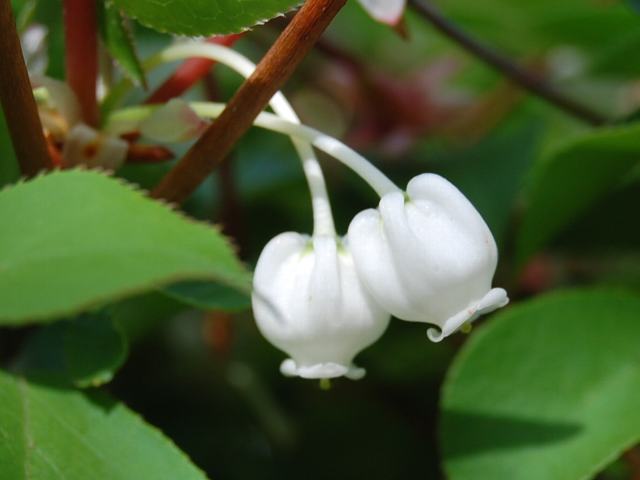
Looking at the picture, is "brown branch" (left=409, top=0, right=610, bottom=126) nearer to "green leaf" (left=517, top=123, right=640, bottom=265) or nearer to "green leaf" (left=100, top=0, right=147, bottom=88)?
"green leaf" (left=517, top=123, right=640, bottom=265)

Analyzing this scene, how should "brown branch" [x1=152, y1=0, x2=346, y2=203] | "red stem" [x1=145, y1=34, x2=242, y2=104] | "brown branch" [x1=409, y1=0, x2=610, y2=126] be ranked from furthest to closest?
1. "brown branch" [x1=409, y1=0, x2=610, y2=126]
2. "red stem" [x1=145, y1=34, x2=242, y2=104]
3. "brown branch" [x1=152, y1=0, x2=346, y2=203]

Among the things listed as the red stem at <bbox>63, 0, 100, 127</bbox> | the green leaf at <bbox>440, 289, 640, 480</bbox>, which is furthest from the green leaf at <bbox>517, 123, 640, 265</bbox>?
the red stem at <bbox>63, 0, 100, 127</bbox>

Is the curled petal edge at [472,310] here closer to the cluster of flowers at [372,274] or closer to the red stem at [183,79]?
Answer: the cluster of flowers at [372,274]

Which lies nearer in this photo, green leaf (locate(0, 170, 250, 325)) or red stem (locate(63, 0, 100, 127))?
green leaf (locate(0, 170, 250, 325))

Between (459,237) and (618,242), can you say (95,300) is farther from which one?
(618,242)

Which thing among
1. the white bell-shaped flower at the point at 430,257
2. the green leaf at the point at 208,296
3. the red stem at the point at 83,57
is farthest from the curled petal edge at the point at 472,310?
the red stem at the point at 83,57
